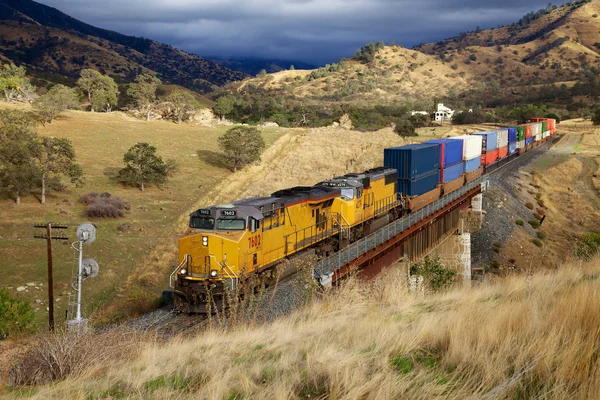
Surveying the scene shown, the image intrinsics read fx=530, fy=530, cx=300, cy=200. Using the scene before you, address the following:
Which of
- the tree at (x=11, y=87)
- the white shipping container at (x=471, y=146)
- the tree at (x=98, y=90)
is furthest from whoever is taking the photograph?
the tree at (x=98, y=90)

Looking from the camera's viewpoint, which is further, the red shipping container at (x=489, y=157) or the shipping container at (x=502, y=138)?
the shipping container at (x=502, y=138)

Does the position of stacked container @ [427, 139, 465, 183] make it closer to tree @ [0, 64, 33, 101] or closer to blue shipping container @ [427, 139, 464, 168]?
blue shipping container @ [427, 139, 464, 168]

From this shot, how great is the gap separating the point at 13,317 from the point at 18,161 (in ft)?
75.6

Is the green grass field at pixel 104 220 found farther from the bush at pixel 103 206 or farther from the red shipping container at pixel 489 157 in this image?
the red shipping container at pixel 489 157

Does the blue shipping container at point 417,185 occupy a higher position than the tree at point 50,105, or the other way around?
the tree at point 50,105

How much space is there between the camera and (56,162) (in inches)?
1523

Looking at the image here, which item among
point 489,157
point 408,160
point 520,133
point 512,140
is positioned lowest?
point 489,157

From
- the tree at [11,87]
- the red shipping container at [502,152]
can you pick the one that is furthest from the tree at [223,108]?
the red shipping container at [502,152]

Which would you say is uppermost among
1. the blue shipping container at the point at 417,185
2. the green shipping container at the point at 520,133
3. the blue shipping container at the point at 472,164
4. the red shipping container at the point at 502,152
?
the green shipping container at the point at 520,133

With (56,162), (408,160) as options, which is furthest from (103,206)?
(408,160)

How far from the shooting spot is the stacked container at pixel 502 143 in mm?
60869

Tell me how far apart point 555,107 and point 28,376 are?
153m

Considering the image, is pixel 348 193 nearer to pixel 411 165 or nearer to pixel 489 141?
pixel 411 165

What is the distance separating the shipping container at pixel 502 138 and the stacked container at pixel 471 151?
34.1 ft
